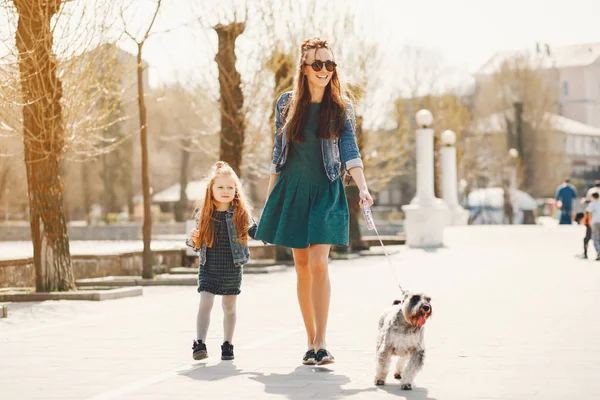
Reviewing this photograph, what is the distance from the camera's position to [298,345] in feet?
31.8

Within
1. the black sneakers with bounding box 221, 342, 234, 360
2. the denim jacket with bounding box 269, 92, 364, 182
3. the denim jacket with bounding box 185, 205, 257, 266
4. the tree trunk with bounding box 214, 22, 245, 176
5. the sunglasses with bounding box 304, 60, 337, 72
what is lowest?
the black sneakers with bounding box 221, 342, 234, 360

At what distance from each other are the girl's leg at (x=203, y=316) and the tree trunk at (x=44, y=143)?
22.3 feet

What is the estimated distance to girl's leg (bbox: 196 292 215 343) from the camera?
8.67 meters

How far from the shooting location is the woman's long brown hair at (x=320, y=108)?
8.10 metres

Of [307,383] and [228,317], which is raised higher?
[228,317]

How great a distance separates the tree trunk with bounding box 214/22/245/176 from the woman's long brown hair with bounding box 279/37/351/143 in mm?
15614

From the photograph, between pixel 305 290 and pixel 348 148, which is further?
pixel 305 290

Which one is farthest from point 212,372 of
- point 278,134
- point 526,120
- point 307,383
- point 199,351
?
point 526,120

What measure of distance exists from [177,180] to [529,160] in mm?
23951

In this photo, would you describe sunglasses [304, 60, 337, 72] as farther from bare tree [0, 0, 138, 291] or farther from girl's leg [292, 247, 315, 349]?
bare tree [0, 0, 138, 291]

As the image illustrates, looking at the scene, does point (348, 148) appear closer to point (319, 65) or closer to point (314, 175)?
point (314, 175)

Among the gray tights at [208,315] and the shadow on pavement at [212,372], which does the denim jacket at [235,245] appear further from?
the shadow on pavement at [212,372]

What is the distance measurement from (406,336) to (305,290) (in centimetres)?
139

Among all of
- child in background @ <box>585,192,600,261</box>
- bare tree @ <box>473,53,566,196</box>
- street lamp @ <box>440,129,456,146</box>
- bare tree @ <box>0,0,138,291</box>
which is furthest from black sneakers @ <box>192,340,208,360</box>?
bare tree @ <box>473,53,566,196</box>
